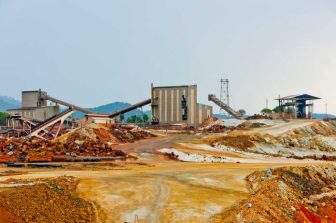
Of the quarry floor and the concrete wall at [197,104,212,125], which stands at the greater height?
the concrete wall at [197,104,212,125]

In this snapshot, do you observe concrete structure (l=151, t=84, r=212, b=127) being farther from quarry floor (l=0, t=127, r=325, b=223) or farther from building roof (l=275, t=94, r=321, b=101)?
quarry floor (l=0, t=127, r=325, b=223)

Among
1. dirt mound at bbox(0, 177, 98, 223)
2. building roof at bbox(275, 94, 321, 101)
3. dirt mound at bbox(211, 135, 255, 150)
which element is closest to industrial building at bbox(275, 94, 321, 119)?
building roof at bbox(275, 94, 321, 101)

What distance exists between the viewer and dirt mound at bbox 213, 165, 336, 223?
28.5 metres

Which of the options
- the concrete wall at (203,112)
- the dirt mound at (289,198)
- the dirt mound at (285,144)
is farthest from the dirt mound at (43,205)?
the concrete wall at (203,112)

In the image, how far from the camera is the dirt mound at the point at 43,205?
84.6 ft

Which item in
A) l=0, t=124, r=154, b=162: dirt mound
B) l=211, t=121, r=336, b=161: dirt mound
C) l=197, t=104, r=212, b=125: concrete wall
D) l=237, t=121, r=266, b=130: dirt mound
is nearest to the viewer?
l=0, t=124, r=154, b=162: dirt mound

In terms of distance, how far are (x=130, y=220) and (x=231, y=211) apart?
6828 mm

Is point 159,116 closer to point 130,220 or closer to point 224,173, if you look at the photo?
point 224,173

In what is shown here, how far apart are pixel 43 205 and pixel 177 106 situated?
77.6m

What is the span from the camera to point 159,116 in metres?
108

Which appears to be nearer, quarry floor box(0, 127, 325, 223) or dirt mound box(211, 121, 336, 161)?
quarry floor box(0, 127, 325, 223)

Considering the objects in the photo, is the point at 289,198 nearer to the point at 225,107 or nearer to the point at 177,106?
the point at 177,106

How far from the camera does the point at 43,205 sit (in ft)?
90.8

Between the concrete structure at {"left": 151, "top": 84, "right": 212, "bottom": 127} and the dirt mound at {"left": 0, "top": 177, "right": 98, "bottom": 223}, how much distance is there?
71926mm
